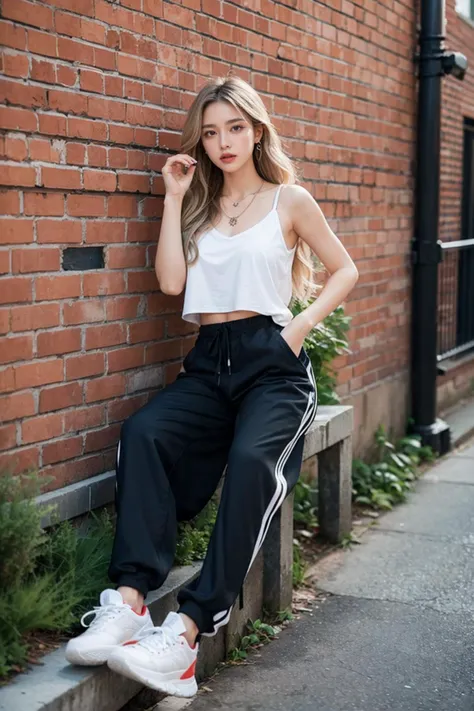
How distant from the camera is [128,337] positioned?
11.7ft

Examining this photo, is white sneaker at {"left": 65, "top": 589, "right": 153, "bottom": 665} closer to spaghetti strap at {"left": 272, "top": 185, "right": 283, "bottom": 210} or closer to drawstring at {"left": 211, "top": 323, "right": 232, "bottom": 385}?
drawstring at {"left": 211, "top": 323, "right": 232, "bottom": 385}

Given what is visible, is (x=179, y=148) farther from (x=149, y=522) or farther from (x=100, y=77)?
(x=149, y=522)

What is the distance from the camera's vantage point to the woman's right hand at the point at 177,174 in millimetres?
3527

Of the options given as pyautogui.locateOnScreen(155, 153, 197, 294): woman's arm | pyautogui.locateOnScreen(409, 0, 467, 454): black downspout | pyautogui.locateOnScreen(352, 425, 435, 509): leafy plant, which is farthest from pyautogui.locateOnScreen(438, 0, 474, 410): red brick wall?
pyautogui.locateOnScreen(155, 153, 197, 294): woman's arm

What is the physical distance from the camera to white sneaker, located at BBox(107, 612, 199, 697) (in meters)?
2.65

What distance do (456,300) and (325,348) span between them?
378cm

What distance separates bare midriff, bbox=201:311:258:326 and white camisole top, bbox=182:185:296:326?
40 mm

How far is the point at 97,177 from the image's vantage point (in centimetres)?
329

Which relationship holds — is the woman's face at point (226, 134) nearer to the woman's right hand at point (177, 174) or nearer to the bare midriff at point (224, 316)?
the woman's right hand at point (177, 174)

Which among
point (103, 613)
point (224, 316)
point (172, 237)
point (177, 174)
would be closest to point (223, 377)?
point (224, 316)

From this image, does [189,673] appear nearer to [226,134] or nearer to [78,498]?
[78,498]

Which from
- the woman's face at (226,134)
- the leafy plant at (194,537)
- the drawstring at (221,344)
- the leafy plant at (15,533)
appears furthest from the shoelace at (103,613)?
the woman's face at (226,134)

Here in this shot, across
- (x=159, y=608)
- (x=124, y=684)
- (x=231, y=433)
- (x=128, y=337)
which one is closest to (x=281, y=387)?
(x=231, y=433)

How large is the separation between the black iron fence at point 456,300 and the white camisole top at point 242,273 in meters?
3.72
